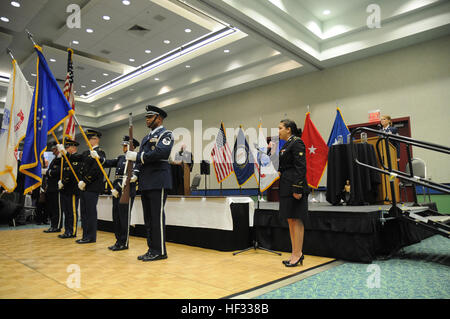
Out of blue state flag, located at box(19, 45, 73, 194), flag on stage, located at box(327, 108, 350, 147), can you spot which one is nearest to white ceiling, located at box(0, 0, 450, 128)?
flag on stage, located at box(327, 108, 350, 147)

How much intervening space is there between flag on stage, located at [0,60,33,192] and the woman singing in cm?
261

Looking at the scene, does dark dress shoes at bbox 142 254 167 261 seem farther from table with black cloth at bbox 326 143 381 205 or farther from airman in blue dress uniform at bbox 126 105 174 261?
table with black cloth at bbox 326 143 381 205

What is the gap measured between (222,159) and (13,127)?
4792 mm

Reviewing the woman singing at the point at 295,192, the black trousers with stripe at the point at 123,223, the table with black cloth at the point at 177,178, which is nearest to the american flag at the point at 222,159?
the table with black cloth at the point at 177,178

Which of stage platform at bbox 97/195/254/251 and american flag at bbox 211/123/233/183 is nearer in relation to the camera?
stage platform at bbox 97/195/254/251

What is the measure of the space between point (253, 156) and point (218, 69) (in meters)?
3.16

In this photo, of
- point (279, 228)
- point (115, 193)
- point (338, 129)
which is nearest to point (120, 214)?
point (115, 193)

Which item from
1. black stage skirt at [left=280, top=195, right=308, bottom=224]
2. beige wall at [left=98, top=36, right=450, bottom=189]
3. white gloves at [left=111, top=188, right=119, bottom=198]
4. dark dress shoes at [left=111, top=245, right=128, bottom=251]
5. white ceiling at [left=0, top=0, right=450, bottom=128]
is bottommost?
dark dress shoes at [left=111, top=245, right=128, bottom=251]

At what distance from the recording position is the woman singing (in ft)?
9.44

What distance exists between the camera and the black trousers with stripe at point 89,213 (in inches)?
174

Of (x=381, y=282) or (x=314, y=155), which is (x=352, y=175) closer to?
(x=381, y=282)
